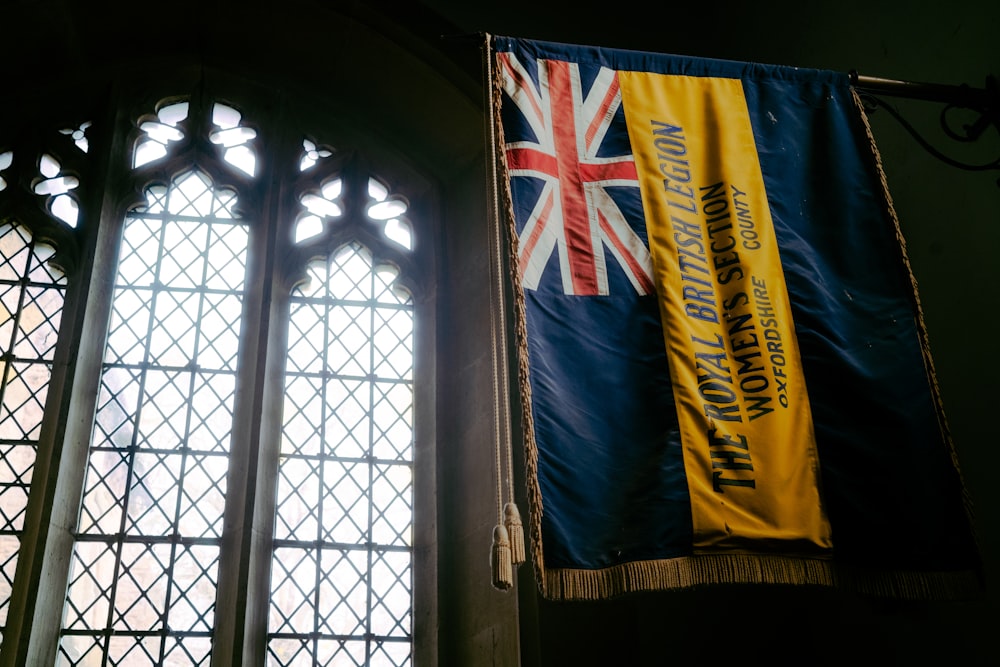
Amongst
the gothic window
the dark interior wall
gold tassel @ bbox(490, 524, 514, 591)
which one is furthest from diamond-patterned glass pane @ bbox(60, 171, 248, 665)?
gold tassel @ bbox(490, 524, 514, 591)

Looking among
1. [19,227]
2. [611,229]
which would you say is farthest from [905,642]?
[19,227]

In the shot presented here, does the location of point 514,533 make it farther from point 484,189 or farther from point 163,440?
point 484,189

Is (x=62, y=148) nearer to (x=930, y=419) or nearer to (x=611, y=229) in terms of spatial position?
(x=611, y=229)

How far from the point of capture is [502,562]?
3.49 metres

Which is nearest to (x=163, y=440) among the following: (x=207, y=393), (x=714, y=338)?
(x=207, y=393)

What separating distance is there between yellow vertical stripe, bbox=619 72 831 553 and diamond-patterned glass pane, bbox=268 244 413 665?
1.90m

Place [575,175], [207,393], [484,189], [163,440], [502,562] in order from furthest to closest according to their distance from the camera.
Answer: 1. [484,189]
2. [207,393]
3. [163,440]
4. [575,175]
5. [502,562]

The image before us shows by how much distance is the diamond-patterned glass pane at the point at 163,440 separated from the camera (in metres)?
4.79

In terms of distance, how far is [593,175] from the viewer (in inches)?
163

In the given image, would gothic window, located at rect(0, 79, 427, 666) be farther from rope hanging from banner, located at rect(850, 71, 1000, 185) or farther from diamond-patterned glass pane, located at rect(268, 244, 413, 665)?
rope hanging from banner, located at rect(850, 71, 1000, 185)

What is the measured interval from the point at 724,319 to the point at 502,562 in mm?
1186

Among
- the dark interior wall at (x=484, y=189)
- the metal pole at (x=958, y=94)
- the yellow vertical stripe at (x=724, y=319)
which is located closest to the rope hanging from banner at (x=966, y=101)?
the metal pole at (x=958, y=94)

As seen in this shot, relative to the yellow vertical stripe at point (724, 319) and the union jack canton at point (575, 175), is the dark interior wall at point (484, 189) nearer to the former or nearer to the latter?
the yellow vertical stripe at point (724, 319)

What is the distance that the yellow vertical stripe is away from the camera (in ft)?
12.1
